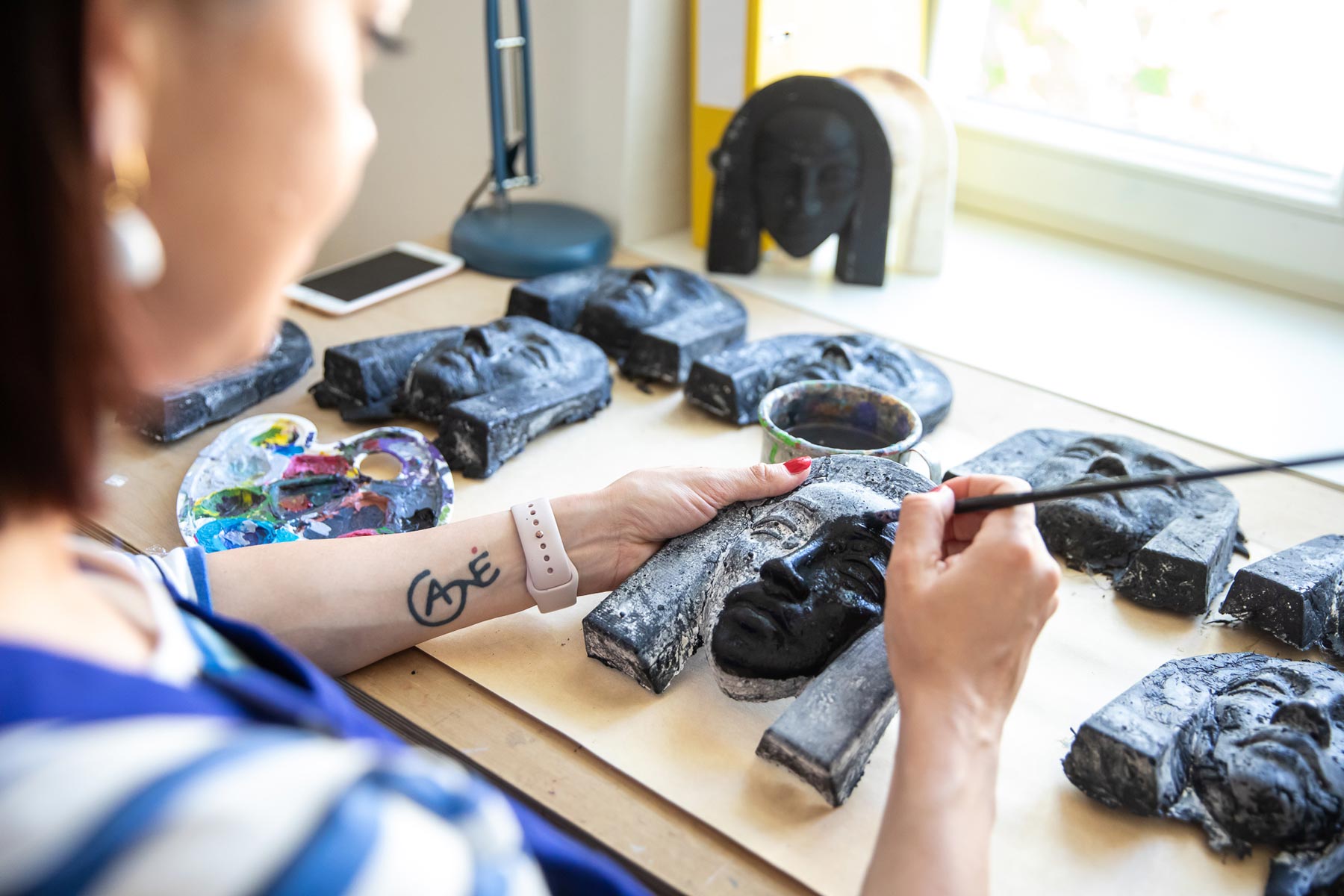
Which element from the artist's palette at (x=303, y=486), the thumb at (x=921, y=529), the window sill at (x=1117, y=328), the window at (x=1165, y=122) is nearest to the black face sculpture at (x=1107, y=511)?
the window sill at (x=1117, y=328)

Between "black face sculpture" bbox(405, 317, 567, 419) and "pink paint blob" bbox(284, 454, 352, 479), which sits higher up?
"black face sculpture" bbox(405, 317, 567, 419)

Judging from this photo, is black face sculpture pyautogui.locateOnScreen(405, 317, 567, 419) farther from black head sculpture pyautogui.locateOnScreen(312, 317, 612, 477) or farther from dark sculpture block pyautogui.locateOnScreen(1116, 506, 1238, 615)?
dark sculpture block pyautogui.locateOnScreen(1116, 506, 1238, 615)

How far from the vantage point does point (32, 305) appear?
494 millimetres

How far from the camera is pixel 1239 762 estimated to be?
3.24 ft

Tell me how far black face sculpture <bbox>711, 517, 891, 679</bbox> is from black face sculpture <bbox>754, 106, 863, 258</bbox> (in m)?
1.06

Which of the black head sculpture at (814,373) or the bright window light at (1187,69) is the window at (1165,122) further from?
the black head sculpture at (814,373)

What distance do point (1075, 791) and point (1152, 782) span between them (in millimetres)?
86

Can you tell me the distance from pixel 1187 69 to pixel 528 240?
1411mm

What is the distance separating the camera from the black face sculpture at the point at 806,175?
6.54ft

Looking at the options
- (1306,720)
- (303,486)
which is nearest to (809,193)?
→ (303,486)

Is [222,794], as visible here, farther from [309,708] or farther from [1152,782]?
[1152,782]

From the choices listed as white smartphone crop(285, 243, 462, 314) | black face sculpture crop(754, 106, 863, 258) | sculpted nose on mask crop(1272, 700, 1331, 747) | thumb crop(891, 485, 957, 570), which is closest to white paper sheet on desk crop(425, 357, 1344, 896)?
sculpted nose on mask crop(1272, 700, 1331, 747)

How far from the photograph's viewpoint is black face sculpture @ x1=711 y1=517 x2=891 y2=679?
3.53 feet

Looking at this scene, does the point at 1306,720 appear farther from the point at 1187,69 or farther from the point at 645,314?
the point at 1187,69
